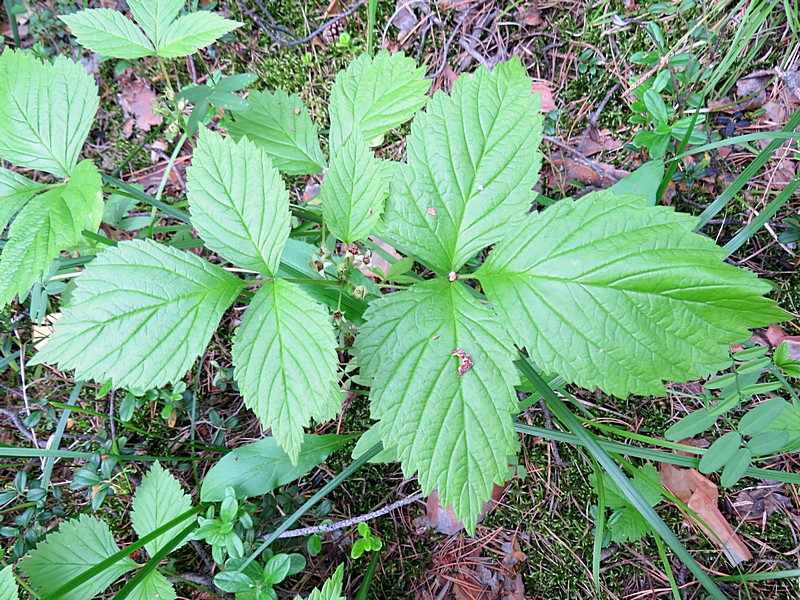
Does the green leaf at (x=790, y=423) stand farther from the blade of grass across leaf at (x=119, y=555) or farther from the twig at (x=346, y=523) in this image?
the blade of grass across leaf at (x=119, y=555)

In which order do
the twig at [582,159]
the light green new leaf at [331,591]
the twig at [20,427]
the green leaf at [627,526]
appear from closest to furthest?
the light green new leaf at [331,591] → the green leaf at [627,526] → the twig at [582,159] → the twig at [20,427]

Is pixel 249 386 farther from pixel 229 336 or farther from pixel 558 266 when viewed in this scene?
pixel 229 336

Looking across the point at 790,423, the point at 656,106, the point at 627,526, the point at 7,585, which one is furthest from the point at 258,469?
the point at 656,106

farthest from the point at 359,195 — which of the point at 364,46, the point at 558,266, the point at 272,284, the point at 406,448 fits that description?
the point at 364,46

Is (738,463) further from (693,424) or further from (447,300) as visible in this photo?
(447,300)

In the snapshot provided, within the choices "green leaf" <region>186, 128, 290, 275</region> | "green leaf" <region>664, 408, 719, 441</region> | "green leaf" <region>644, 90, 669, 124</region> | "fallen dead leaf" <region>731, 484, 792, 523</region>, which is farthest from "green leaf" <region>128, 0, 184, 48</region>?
"fallen dead leaf" <region>731, 484, 792, 523</region>

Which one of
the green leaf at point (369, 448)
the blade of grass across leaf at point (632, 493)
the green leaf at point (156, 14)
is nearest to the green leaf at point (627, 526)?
the blade of grass across leaf at point (632, 493)
